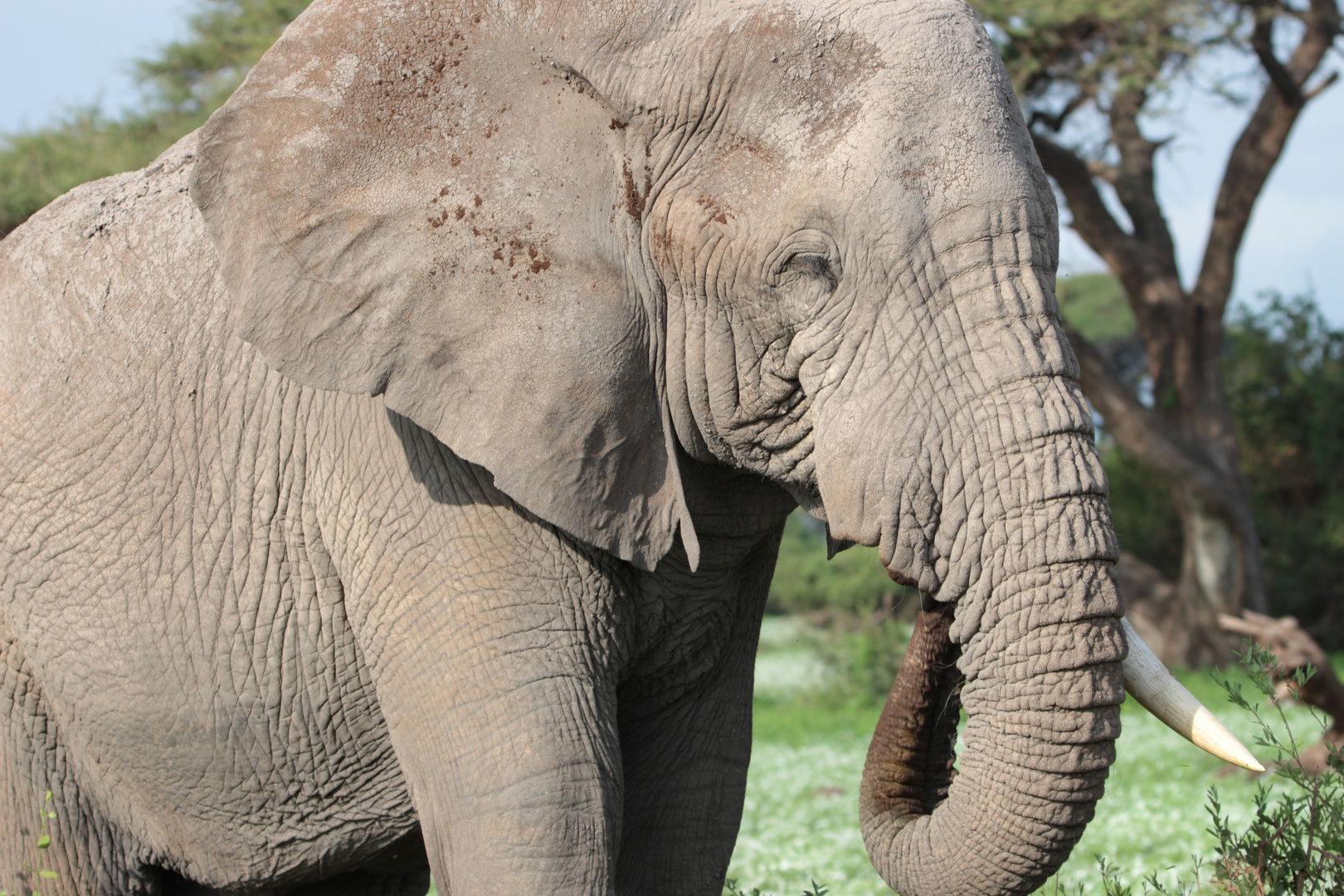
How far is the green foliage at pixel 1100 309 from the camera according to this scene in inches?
1540

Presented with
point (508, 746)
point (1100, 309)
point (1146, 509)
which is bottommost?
point (1146, 509)

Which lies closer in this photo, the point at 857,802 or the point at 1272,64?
the point at 857,802

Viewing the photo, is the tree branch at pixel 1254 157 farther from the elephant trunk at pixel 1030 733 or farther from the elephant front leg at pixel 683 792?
the elephant trunk at pixel 1030 733

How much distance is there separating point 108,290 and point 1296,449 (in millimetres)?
19130

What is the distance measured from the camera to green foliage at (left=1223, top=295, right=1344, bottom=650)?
18688 mm

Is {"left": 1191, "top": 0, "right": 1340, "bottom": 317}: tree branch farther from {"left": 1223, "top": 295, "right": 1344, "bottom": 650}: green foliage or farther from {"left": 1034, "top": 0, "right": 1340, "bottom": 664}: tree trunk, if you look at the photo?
{"left": 1223, "top": 295, "right": 1344, "bottom": 650}: green foliage

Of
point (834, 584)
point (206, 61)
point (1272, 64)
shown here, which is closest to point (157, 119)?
point (206, 61)

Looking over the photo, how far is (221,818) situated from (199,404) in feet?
3.04

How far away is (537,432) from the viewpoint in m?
2.52

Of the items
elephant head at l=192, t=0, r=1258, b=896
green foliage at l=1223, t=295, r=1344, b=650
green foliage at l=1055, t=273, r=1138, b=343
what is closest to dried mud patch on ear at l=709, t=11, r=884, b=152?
elephant head at l=192, t=0, r=1258, b=896

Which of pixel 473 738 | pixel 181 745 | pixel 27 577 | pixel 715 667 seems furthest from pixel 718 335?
pixel 27 577

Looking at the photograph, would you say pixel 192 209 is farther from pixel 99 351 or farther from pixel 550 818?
pixel 550 818

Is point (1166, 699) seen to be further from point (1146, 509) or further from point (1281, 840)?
point (1146, 509)

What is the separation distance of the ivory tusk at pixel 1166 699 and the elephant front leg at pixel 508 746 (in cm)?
97
